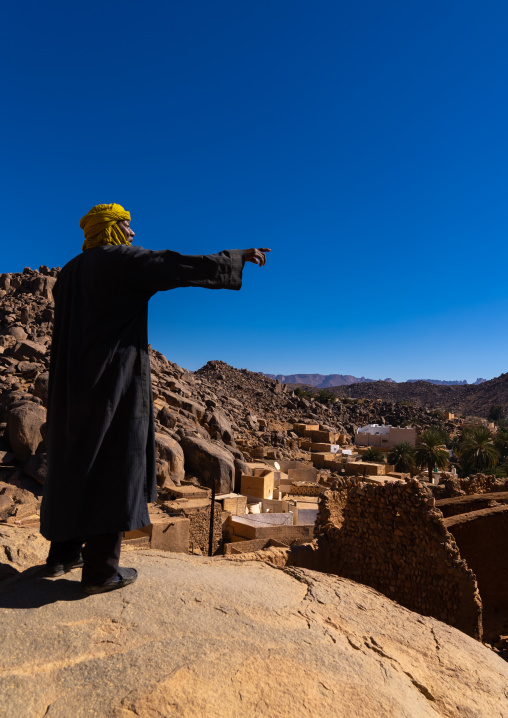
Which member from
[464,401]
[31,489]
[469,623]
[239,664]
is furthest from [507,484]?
[464,401]

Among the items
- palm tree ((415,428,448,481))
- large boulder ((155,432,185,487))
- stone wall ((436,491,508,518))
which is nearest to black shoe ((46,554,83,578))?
stone wall ((436,491,508,518))

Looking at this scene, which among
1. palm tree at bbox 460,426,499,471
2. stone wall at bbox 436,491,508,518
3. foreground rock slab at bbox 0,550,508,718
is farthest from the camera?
palm tree at bbox 460,426,499,471

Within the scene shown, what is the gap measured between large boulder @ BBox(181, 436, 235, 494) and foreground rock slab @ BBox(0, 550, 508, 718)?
15.1 m

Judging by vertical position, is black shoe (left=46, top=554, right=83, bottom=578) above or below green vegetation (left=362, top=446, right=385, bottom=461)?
above

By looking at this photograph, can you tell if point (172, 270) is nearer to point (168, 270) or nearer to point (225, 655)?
point (168, 270)

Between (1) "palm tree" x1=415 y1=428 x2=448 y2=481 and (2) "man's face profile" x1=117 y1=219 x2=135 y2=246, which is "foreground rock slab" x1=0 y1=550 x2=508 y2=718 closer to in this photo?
(2) "man's face profile" x1=117 y1=219 x2=135 y2=246

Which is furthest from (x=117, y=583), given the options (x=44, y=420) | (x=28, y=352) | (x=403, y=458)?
(x=403, y=458)

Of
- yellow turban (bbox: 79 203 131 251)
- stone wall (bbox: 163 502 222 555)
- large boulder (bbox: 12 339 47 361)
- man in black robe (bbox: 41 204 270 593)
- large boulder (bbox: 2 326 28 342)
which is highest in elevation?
large boulder (bbox: 2 326 28 342)

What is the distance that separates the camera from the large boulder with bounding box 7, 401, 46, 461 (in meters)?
13.1

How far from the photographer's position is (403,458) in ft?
102

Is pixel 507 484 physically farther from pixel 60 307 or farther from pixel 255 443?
pixel 255 443

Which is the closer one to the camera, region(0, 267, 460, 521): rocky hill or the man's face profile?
the man's face profile

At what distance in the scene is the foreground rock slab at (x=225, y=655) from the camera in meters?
1.49

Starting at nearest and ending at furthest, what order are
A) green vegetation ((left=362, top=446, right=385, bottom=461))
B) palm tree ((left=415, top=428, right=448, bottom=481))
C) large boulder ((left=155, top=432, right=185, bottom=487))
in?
large boulder ((left=155, top=432, right=185, bottom=487)) → palm tree ((left=415, top=428, right=448, bottom=481)) → green vegetation ((left=362, top=446, right=385, bottom=461))
